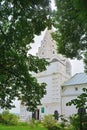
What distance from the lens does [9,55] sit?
1152 cm

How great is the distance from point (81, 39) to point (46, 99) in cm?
3454

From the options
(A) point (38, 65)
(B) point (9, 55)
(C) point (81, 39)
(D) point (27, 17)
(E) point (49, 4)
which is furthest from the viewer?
(C) point (81, 39)

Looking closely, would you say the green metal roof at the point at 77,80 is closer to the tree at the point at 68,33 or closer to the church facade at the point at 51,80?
the church facade at the point at 51,80

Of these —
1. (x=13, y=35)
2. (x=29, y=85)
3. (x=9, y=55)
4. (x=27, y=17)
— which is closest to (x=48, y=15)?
(x=27, y=17)

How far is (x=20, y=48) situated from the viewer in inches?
499

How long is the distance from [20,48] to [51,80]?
37.2 metres

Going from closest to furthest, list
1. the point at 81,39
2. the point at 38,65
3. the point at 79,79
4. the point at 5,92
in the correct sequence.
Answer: the point at 5,92 → the point at 38,65 → the point at 81,39 → the point at 79,79

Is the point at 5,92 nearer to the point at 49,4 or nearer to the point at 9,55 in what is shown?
the point at 9,55

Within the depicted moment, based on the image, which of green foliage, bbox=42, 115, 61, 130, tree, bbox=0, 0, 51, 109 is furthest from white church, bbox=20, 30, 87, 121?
tree, bbox=0, 0, 51, 109

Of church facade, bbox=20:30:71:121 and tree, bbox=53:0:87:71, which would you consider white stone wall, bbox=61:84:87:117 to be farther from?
tree, bbox=53:0:87:71

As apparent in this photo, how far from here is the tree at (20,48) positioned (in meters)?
10.4

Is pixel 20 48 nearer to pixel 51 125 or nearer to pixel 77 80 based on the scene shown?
pixel 51 125

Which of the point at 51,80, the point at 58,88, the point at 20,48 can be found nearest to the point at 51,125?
the point at 20,48

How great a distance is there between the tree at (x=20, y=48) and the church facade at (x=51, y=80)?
33.0m
